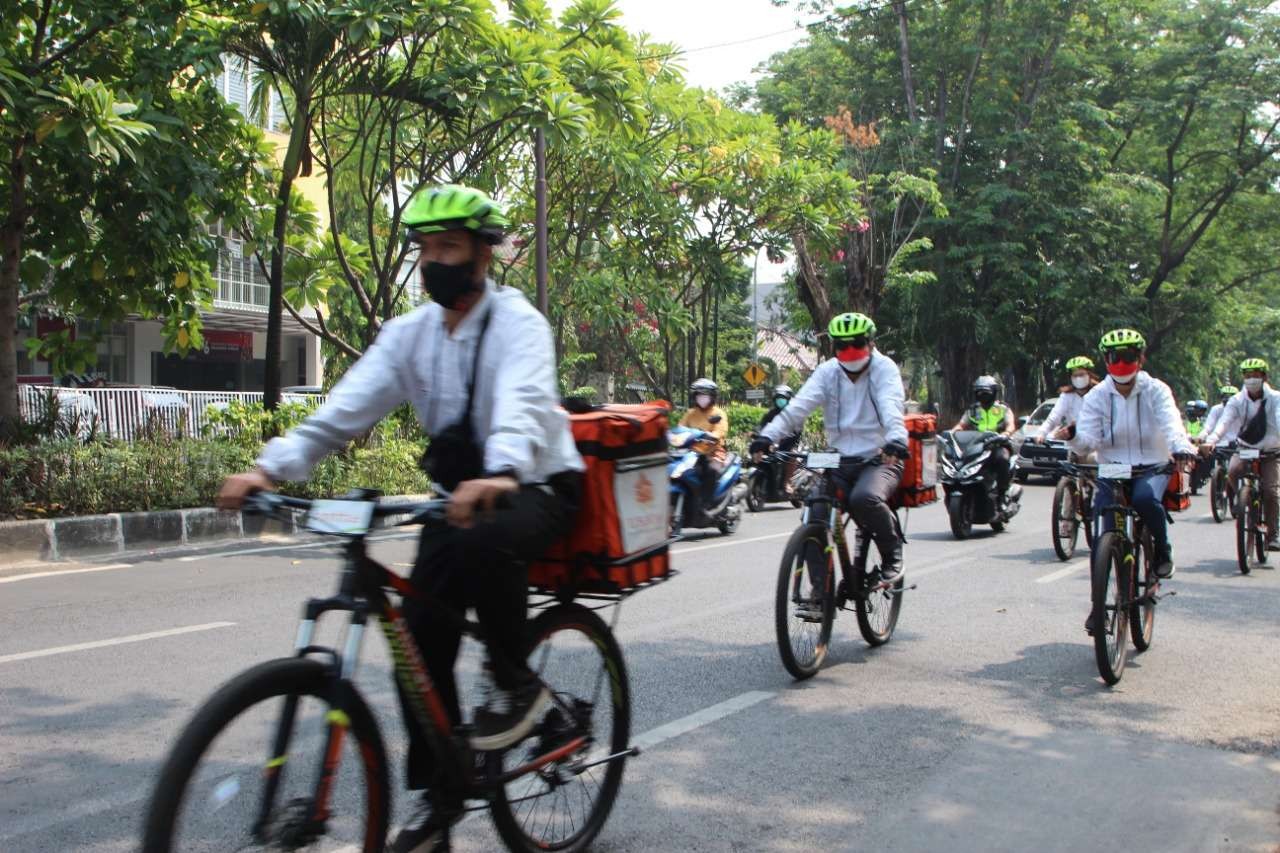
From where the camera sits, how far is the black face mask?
125 inches

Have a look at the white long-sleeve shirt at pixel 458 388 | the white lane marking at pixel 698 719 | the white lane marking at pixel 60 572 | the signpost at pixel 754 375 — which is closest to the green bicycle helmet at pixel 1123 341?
the white lane marking at pixel 698 719

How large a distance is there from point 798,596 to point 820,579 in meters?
0.19

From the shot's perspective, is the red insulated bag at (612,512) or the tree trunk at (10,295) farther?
the tree trunk at (10,295)

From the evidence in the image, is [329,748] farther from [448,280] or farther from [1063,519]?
[1063,519]

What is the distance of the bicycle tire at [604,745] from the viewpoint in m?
3.44

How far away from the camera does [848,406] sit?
6.84 m

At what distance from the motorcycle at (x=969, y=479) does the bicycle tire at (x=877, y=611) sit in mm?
5959

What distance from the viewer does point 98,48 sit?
12453mm

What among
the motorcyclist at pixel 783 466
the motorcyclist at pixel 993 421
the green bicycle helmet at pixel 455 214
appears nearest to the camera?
the green bicycle helmet at pixel 455 214

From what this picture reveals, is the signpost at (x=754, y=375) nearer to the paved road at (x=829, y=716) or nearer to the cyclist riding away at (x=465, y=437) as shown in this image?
the paved road at (x=829, y=716)

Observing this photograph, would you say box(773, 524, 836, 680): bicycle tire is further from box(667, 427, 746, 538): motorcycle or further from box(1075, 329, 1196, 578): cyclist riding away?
box(667, 427, 746, 538): motorcycle

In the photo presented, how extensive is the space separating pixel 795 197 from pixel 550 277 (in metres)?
4.39

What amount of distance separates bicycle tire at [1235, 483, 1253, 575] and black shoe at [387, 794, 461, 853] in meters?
9.15

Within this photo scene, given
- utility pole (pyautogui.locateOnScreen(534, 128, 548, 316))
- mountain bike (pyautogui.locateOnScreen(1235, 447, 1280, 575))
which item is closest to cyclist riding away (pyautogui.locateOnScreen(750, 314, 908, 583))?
mountain bike (pyautogui.locateOnScreen(1235, 447, 1280, 575))
